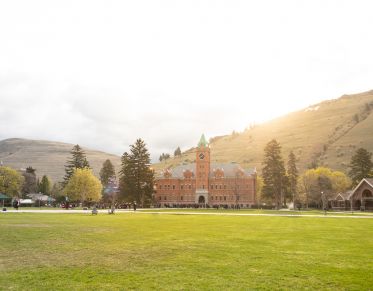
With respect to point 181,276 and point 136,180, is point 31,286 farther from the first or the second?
point 136,180

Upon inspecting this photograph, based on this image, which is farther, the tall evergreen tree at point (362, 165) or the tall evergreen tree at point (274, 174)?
the tall evergreen tree at point (362, 165)

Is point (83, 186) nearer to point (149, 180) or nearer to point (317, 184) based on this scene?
point (149, 180)

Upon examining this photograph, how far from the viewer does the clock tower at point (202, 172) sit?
430ft

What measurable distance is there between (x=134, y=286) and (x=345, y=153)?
173073mm

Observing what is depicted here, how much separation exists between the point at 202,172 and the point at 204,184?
4156 millimetres

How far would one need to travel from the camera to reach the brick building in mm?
126750

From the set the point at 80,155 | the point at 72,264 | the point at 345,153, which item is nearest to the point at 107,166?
the point at 80,155

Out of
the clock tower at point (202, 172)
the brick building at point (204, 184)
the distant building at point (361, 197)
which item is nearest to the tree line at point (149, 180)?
the distant building at point (361, 197)

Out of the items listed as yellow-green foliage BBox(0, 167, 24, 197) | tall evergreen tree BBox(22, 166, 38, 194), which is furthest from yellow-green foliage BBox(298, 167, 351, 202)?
tall evergreen tree BBox(22, 166, 38, 194)

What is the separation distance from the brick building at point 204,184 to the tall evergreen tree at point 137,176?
77.7 feet

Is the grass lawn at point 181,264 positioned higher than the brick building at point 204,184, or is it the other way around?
the brick building at point 204,184

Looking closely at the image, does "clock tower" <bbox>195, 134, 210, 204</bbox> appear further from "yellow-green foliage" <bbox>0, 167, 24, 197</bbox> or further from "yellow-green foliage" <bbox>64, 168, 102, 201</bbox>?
"yellow-green foliage" <bbox>0, 167, 24, 197</bbox>

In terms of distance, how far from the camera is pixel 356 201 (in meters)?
90.4

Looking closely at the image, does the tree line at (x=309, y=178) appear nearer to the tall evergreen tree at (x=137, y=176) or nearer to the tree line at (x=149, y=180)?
the tree line at (x=149, y=180)
